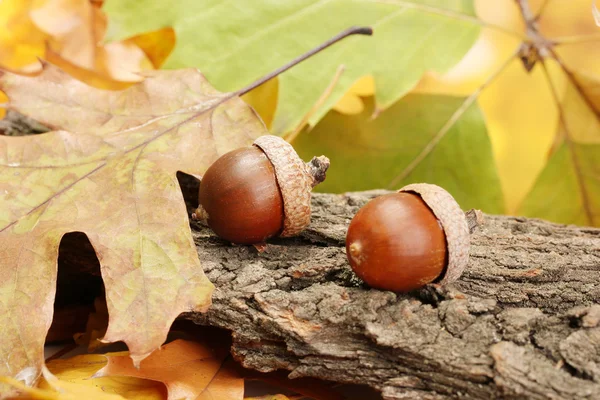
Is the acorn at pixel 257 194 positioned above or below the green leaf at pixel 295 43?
below

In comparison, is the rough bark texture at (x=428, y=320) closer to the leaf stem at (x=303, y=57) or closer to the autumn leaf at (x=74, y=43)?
the leaf stem at (x=303, y=57)

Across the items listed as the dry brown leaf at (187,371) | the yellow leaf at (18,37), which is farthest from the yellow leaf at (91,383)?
the yellow leaf at (18,37)

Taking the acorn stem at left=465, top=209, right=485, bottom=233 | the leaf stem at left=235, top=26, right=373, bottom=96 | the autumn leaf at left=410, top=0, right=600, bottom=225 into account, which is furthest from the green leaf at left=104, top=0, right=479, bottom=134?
the acorn stem at left=465, top=209, right=485, bottom=233

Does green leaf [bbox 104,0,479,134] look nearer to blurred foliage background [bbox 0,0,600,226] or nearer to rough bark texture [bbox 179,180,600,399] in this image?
blurred foliage background [bbox 0,0,600,226]

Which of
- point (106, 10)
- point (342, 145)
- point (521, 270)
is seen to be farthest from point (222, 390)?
point (106, 10)

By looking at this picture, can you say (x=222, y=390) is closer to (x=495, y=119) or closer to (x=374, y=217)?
(x=374, y=217)

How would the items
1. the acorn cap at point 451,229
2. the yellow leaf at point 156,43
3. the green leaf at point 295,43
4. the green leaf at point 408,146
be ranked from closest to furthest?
the acorn cap at point 451,229
the green leaf at point 295,43
the green leaf at point 408,146
the yellow leaf at point 156,43
